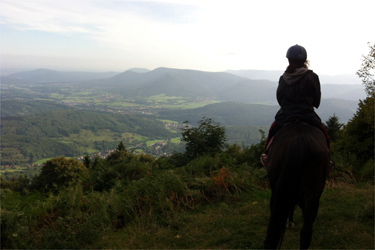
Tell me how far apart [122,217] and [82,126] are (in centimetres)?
13784

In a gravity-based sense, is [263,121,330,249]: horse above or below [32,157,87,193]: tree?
above

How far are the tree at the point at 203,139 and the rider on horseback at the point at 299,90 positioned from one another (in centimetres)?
762

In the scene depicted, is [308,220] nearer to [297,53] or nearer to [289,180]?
[289,180]

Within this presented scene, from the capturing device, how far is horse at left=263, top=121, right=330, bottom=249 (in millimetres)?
2535

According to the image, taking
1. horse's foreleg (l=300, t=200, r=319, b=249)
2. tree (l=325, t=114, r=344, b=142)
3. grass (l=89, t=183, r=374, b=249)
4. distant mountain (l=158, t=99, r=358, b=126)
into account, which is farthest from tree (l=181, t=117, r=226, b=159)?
distant mountain (l=158, t=99, r=358, b=126)

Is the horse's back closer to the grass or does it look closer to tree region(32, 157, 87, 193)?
the grass

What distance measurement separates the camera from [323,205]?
504 centimetres

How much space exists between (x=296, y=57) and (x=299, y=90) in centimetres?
52

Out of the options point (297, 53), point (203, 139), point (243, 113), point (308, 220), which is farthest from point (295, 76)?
point (243, 113)

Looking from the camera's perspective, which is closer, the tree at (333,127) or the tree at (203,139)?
the tree at (203,139)

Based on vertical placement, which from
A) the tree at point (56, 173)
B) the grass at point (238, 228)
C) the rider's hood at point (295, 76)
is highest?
the rider's hood at point (295, 76)

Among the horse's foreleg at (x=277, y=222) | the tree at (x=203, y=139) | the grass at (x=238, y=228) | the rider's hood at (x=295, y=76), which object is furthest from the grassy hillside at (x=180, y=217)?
the tree at (x=203, y=139)

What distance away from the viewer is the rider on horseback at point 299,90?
311 centimetres

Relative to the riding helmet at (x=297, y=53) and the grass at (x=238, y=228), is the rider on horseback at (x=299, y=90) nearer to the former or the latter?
the riding helmet at (x=297, y=53)
